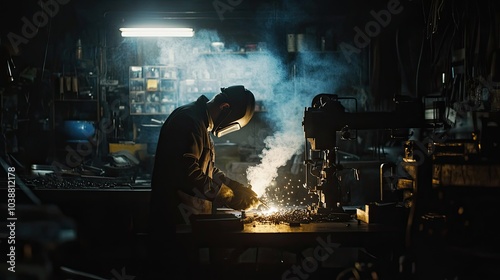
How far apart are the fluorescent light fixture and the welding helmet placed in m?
4.15

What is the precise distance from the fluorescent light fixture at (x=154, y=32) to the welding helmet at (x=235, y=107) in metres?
4.15

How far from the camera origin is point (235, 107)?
170 inches

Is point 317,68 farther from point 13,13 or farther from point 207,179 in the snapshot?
point 207,179

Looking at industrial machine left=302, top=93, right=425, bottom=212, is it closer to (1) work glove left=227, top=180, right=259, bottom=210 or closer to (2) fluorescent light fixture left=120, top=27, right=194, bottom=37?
(1) work glove left=227, top=180, right=259, bottom=210

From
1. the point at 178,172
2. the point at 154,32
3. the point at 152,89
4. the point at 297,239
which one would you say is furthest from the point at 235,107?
the point at 152,89

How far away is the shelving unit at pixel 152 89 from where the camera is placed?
30.0ft

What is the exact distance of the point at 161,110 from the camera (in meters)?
9.19

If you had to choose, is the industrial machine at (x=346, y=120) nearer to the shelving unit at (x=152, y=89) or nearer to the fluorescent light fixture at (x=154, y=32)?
the fluorescent light fixture at (x=154, y=32)

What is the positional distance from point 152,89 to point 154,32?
126 cm

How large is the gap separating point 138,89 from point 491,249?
736 cm

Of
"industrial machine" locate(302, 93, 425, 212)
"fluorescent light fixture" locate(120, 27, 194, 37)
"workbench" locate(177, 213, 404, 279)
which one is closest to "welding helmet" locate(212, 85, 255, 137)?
"industrial machine" locate(302, 93, 425, 212)

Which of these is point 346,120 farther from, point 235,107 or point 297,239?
point 297,239

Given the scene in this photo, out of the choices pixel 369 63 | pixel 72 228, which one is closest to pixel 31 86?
pixel 369 63

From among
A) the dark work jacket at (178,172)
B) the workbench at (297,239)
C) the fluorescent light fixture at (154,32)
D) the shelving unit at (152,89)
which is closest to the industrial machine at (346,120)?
the workbench at (297,239)
